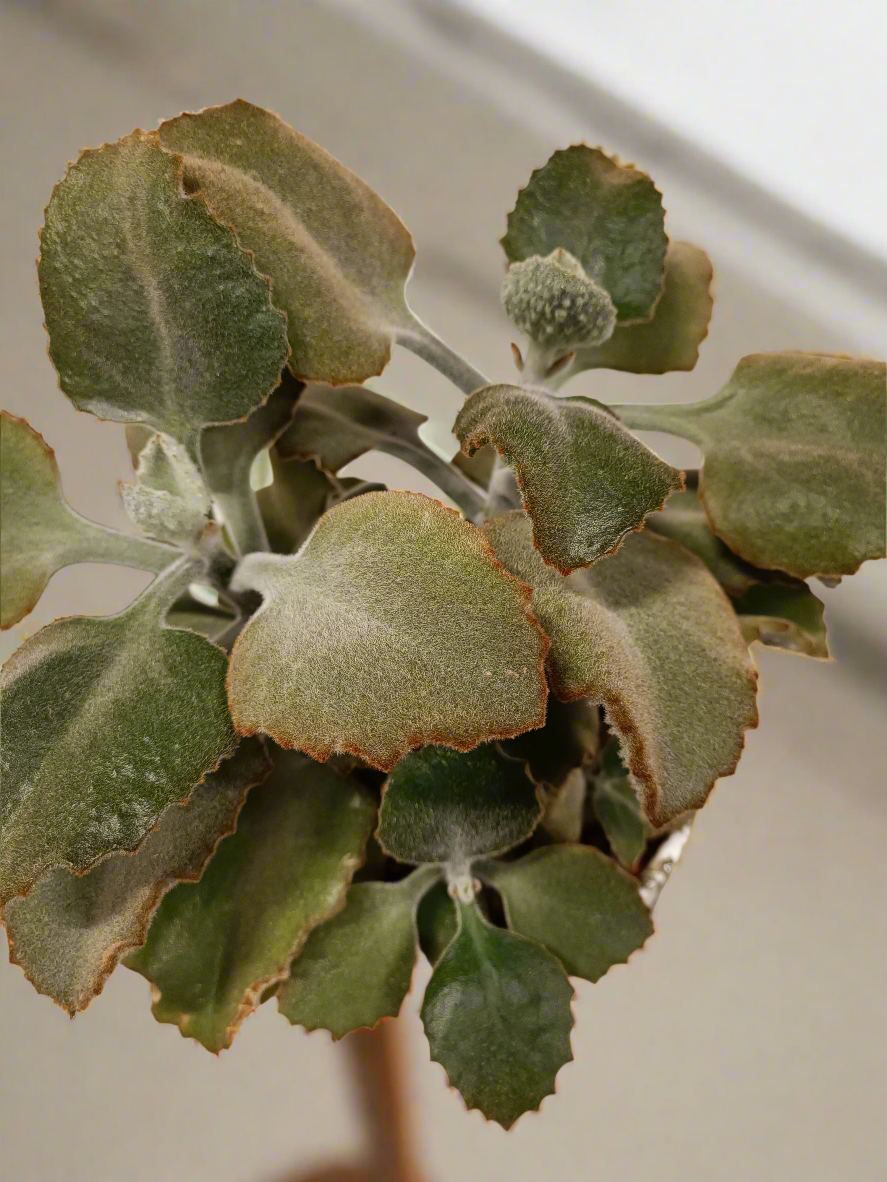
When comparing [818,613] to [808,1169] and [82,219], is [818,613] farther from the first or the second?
[808,1169]

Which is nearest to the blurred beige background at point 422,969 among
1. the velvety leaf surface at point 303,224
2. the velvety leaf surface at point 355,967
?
the velvety leaf surface at point 355,967

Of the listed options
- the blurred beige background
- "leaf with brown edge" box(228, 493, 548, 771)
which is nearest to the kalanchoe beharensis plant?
"leaf with brown edge" box(228, 493, 548, 771)

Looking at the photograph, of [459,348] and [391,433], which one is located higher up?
[391,433]

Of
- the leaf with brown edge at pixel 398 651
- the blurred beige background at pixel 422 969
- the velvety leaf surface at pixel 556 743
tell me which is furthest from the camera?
the blurred beige background at pixel 422 969

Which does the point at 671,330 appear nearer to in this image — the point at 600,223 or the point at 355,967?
the point at 600,223

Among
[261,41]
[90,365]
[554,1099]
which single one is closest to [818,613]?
[90,365]

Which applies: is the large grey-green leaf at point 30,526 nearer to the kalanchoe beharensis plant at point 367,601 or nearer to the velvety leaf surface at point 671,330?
the kalanchoe beharensis plant at point 367,601
